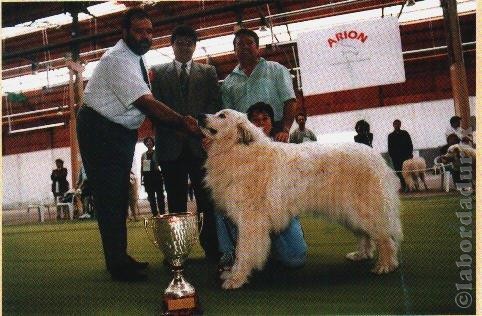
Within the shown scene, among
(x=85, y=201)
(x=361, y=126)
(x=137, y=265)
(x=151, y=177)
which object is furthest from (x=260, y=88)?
(x=85, y=201)

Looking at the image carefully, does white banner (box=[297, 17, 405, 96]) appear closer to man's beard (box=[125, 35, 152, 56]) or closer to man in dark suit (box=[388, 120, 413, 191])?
man in dark suit (box=[388, 120, 413, 191])

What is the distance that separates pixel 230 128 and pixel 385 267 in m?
1.36

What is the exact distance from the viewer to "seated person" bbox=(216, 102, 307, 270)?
3041 mm

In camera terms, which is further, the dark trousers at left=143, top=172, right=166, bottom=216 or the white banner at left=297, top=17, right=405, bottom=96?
the white banner at left=297, top=17, right=405, bottom=96

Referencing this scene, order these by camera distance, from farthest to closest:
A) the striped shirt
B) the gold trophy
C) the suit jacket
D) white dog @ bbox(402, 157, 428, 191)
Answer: white dog @ bbox(402, 157, 428, 191), the suit jacket, the striped shirt, the gold trophy

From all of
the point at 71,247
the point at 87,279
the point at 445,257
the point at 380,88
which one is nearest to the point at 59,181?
the point at 71,247

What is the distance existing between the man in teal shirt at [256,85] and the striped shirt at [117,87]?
77cm

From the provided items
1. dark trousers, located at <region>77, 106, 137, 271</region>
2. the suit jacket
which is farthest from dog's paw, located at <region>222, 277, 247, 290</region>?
the suit jacket

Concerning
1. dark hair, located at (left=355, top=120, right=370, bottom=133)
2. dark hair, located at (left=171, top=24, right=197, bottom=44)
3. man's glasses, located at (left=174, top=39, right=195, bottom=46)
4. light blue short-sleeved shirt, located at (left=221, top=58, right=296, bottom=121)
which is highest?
dark hair, located at (left=171, top=24, right=197, bottom=44)

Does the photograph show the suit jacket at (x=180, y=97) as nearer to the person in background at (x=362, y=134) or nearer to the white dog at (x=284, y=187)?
the white dog at (x=284, y=187)

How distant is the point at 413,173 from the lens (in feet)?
31.6

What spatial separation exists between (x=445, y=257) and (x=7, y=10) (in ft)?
40.5

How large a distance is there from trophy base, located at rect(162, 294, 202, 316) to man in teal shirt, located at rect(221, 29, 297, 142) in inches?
60.3

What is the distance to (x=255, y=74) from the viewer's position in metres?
3.28
